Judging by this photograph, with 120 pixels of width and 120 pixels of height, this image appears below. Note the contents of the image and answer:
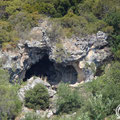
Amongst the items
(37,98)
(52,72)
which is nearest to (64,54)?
(52,72)

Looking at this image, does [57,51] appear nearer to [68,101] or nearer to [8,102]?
[68,101]

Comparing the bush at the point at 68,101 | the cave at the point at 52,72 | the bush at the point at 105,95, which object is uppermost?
the bush at the point at 105,95

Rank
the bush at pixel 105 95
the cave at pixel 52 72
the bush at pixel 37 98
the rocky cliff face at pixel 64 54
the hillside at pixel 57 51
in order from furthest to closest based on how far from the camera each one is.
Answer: the cave at pixel 52 72, the rocky cliff face at pixel 64 54, the bush at pixel 37 98, the hillside at pixel 57 51, the bush at pixel 105 95

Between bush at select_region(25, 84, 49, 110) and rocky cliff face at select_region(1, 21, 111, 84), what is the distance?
10.0 feet

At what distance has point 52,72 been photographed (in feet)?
128

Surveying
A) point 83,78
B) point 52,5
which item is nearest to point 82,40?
point 83,78

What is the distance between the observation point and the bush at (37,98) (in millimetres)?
31564

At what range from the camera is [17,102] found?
29281mm

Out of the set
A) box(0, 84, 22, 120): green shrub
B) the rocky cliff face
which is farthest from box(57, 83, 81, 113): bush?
the rocky cliff face

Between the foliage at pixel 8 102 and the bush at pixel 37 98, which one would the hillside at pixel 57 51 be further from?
the foliage at pixel 8 102

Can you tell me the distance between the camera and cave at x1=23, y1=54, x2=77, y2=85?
3688cm

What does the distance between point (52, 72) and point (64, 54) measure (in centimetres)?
485

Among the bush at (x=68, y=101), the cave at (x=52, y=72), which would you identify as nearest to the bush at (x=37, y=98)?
the bush at (x=68, y=101)

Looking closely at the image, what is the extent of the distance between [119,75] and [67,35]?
8.35 meters
